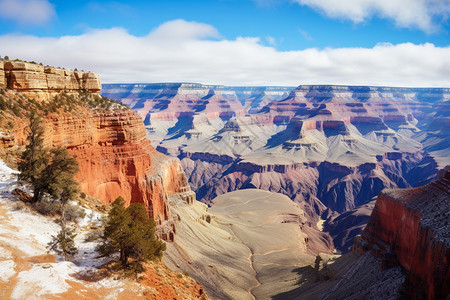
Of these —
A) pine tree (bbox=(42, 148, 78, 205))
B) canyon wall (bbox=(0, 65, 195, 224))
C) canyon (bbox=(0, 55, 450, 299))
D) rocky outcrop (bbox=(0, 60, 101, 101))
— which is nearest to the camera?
pine tree (bbox=(42, 148, 78, 205))

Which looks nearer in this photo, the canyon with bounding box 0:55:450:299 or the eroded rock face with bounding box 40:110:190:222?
the canyon with bounding box 0:55:450:299

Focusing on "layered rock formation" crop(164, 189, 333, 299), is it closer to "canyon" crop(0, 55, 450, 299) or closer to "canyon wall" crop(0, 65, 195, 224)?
"canyon" crop(0, 55, 450, 299)

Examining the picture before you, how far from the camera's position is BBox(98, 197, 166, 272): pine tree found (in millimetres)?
16656

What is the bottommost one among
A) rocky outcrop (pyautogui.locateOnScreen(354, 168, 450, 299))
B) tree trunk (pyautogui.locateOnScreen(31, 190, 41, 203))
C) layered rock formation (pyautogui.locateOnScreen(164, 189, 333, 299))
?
layered rock formation (pyautogui.locateOnScreen(164, 189, 333, 299))

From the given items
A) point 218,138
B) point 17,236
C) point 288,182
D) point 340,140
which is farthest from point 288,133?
point 17,236

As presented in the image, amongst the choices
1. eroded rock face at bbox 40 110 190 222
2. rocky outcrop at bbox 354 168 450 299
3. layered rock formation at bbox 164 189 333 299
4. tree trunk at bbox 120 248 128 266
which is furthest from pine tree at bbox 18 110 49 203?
rocky outcrop at bbox 354 168 450 299

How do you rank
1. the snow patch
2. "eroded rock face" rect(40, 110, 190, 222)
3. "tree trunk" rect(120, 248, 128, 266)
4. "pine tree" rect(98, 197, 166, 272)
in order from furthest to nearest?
1. "eroded rock face" rect(40, 110, 190, 222)
2. "tree trunk" rect(120, 248, 128, 266)
3. "pine tree" rect(98, 197, 166, 272)
4. the snow patch

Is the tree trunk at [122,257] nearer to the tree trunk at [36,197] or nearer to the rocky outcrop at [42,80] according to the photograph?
the tree trunk at [36,197]

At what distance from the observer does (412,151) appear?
7190 inches

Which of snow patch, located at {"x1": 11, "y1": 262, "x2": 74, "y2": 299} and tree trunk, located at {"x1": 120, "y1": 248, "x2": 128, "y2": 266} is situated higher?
snow patch, located at {"x1": 11, "y1": 262, "x2": 74, "y2": 299}

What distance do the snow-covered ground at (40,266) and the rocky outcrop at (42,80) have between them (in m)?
14.1

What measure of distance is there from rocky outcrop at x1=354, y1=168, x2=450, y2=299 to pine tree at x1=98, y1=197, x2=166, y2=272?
2079cm

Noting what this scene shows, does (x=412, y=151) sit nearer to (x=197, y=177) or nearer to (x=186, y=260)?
(x=197, y=177)

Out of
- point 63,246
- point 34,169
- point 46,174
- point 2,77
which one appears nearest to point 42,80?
point 2,77
